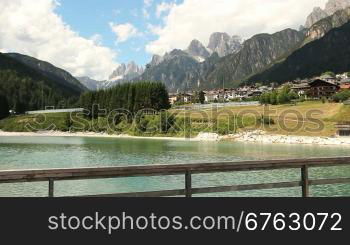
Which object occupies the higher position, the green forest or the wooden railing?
the green forest

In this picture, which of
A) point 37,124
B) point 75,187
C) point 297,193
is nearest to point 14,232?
point 297,193

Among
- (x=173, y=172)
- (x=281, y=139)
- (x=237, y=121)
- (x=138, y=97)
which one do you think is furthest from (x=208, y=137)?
(x=173, y=172)

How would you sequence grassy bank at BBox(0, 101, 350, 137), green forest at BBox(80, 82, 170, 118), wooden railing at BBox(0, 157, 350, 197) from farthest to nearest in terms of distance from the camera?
green forest at BBox(80, 82, 170, 118)
grassy bank at BBox(0, 101, 350, 137)
wooden railing at BBox(0, 157, 350, 197)

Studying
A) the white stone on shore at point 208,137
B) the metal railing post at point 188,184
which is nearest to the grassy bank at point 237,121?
the white stone on shore at point 208,137

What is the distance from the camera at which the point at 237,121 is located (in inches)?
5285

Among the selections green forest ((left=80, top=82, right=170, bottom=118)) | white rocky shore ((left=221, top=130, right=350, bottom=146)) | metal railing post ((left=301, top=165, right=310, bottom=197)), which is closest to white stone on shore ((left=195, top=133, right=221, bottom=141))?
white rocky shore ((left=221, top=130, right=350, bottom=146))

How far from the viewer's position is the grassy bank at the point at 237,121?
119188 millimetres

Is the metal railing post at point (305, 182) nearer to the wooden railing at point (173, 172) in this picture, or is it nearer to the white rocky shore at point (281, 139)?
the wooden railing at point (173, 172)

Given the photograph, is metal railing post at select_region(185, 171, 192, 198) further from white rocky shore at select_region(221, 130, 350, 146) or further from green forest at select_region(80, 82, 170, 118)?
green forest at select_region(80, 82, 170, 118)

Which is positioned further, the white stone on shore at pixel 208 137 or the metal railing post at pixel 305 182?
the white stone on shore at pixel 208 137

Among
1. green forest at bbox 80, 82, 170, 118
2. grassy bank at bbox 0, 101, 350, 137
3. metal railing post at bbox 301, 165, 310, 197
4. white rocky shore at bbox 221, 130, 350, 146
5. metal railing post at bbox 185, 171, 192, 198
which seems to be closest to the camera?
metal railing post at bbox 185, 171, 192, 198

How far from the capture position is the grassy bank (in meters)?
119

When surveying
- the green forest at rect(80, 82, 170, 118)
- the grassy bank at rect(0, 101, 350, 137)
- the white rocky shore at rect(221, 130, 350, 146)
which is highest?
the green forest at rect(80, 82, 170, 118)

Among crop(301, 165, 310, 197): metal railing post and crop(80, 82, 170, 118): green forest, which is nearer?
crop(301, 165, 310, 197): metal railing post
